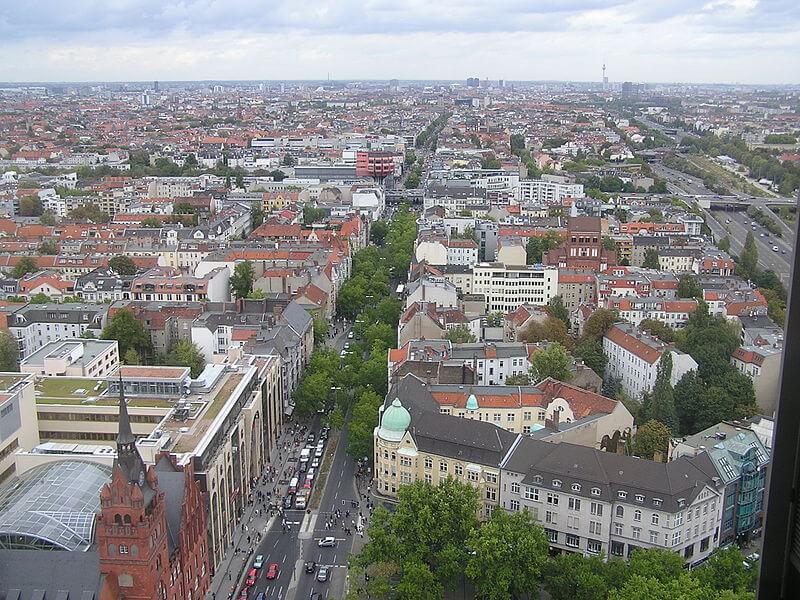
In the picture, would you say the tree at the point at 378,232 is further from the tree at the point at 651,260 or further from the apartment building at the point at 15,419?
the apartment building at the point at 15,419

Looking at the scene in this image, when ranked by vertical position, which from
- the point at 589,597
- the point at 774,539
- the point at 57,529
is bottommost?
the point at 589,597

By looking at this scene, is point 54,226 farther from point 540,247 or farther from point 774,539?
point 774,539

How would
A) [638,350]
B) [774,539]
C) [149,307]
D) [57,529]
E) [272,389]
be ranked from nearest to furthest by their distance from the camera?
[774,539], [57,529], [272,389], [638,350], [149,307]

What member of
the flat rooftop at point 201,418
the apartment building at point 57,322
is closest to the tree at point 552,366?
the flat rooftop at point 201,418

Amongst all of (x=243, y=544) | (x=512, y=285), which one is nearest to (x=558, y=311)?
(x=512, y=285)

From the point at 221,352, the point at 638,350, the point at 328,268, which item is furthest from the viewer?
the point at 328,268

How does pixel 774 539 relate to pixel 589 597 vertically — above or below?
above

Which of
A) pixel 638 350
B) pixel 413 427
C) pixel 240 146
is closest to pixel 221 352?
pixel 413 427

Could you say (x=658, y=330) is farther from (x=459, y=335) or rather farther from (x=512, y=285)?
(x=512, y=285)
